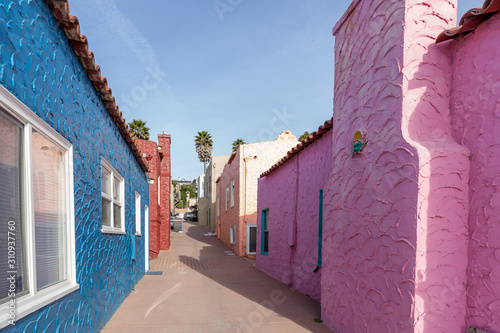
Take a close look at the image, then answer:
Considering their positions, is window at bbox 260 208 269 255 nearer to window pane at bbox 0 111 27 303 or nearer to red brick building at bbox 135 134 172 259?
red brick building at bbox 135 134 172 259

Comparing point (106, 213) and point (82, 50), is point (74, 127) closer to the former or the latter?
point (82, 50)

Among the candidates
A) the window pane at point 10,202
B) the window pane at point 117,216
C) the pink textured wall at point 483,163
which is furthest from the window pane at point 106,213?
the pink textured wall at point 483,163

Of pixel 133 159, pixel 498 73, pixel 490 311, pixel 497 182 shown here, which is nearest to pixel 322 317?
pixel 490 311

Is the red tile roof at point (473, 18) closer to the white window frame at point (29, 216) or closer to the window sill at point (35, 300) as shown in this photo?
the white window frame at point (29, 216)

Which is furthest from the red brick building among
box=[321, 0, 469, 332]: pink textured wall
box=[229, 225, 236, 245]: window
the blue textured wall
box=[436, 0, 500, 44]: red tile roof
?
box=[436, 0, 500, 44]: red tile roof

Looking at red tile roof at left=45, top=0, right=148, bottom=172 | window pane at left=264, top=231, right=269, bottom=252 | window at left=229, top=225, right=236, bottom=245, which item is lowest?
window at left=229, top=225, right=236, bottom=245

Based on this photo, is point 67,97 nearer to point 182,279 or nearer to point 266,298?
point 266,298

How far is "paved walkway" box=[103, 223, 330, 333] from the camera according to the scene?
5.07 m

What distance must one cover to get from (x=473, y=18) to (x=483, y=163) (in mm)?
1437

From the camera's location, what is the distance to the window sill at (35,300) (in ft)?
7.09

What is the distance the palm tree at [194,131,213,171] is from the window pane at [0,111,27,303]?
3958 centimetres

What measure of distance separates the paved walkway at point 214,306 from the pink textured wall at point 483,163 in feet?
8.42

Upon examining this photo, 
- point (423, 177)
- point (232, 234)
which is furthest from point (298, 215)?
point (232, 234)

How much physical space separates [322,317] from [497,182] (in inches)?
139
